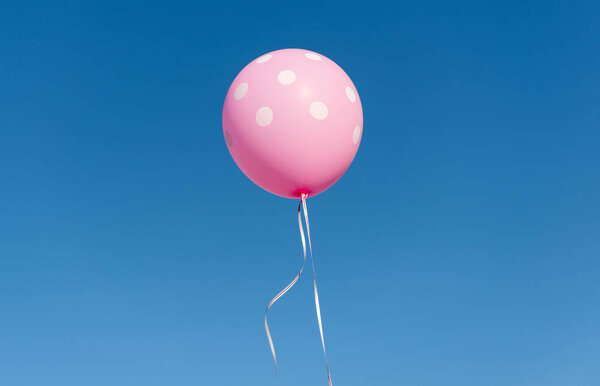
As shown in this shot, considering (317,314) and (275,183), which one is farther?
(275,183)

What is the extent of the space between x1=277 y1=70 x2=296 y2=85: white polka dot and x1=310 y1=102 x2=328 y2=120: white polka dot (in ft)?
0.98

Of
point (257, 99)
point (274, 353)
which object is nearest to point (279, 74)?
point (257, 99)

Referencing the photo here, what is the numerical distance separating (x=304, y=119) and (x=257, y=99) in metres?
0.48

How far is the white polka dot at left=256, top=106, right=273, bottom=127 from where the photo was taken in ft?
15.0

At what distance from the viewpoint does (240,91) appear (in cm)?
481

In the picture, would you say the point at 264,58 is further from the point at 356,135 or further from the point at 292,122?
the point at 356,135

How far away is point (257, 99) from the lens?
15.2ft

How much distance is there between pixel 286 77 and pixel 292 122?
44 centimetres

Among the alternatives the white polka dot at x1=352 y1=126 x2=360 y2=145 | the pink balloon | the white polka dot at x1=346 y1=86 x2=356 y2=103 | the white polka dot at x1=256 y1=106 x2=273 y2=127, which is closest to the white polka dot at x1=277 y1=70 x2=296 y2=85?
the pink balloon

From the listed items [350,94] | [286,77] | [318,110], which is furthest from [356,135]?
[286,77]

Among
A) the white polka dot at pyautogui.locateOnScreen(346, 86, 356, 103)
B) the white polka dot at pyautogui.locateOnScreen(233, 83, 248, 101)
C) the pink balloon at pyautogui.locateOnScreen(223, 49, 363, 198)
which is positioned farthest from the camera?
the white polka dot at pyautogui.locateOnScreen(346, 86, 356, 103)

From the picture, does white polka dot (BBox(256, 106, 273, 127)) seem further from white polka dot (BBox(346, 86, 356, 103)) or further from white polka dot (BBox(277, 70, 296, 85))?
white polka dot (BBox(346, 86, 356, 103))

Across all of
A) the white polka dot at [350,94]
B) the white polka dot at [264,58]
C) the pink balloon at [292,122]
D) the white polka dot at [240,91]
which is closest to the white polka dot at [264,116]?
the pink balloon at [292,122]

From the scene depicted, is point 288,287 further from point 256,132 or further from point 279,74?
point 279,74
